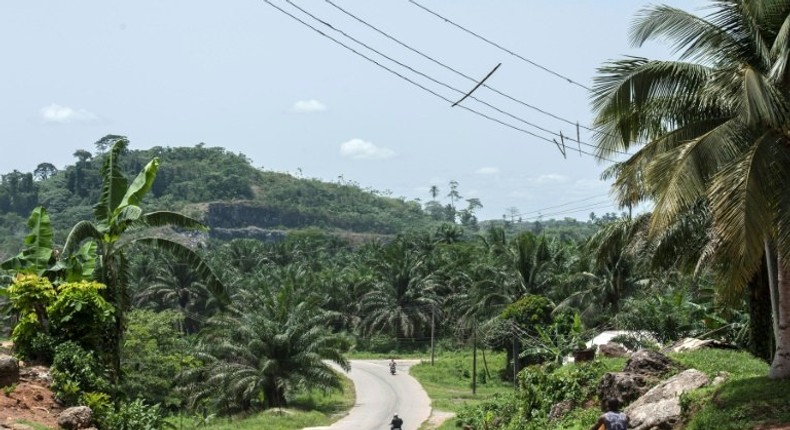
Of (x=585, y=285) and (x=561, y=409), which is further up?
(x=585, y=285)

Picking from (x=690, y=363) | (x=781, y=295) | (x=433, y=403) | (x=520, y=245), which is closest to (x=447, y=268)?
(x=520, y=245)

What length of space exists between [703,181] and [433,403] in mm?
31779

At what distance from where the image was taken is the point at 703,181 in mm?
11852

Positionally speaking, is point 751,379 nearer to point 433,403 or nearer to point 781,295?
point 781,295

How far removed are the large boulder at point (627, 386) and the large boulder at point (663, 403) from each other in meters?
0.55

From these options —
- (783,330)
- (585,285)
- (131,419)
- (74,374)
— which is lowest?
(131,419)

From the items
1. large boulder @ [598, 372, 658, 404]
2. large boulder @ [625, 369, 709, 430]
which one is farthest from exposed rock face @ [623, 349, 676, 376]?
large boulder @ [625, 369, 709, 430]

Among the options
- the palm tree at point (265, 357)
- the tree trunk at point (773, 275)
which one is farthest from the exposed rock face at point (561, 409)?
the palm tree at point (265, 357)

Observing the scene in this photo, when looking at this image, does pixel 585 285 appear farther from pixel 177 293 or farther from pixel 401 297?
pixel 177 293

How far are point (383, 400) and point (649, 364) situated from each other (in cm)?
2904

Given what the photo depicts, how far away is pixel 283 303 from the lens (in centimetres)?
4219

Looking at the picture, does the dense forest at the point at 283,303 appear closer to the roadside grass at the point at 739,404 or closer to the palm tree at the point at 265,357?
the palm tree at the point at 265,357

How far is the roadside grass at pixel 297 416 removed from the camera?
34.3 metres

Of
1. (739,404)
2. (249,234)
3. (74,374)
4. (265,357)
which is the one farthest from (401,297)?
(249,234)
